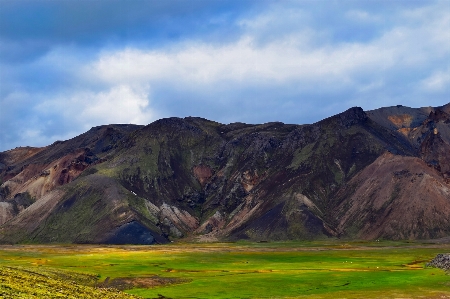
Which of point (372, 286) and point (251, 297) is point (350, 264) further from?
point (251, 297)

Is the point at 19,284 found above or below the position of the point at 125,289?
above

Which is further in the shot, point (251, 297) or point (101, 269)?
point (101, 269)

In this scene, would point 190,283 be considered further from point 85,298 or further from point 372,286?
point 85,298

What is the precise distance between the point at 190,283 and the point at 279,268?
2760 cm

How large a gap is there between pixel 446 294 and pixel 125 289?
129 ft

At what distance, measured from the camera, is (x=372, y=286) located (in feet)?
236

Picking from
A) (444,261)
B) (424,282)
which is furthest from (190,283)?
(444,261)

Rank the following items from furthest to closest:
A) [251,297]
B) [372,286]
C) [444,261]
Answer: [444,261], [372,286], [251,297]

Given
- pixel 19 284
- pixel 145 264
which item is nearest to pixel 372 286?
pixel 19 284

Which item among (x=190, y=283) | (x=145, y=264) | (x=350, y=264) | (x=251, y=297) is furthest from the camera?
(x=145, y=264)

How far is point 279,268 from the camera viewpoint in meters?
102

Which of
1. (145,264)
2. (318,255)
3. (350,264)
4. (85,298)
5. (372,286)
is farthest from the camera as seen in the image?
(318,255)

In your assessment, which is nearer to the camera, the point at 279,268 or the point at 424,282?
the point at 424,282

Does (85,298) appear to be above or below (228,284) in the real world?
above
